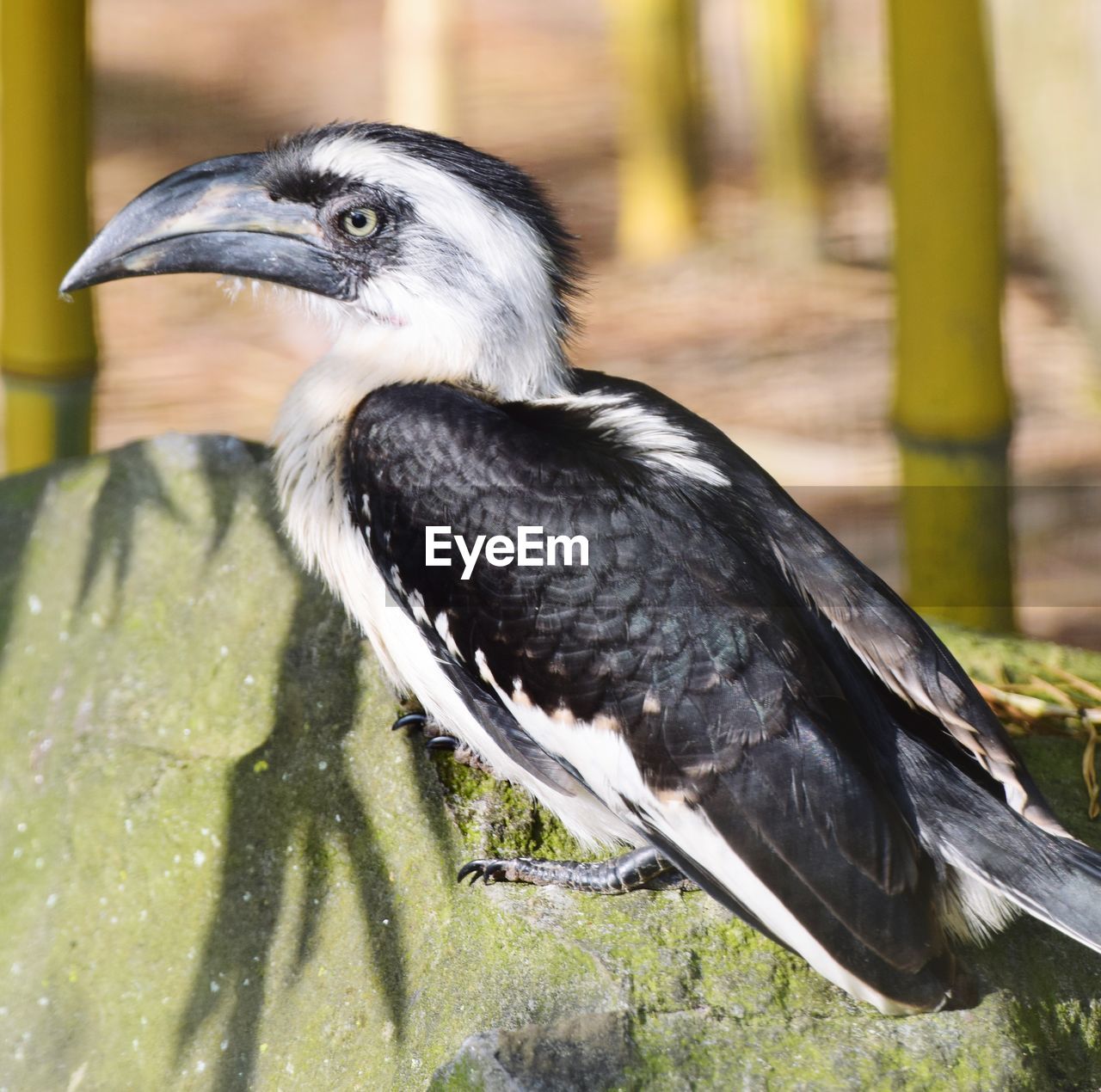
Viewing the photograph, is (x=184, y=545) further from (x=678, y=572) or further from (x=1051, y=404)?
(x=1051, y=404)

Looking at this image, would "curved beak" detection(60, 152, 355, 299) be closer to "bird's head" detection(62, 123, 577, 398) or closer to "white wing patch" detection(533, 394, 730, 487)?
"bird's head" detection(62, 123, 577, 398)

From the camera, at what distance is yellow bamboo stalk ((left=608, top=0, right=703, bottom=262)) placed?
4395 mm

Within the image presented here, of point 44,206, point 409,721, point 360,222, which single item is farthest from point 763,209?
point 409,721

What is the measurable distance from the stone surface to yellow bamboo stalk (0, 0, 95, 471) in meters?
0.37

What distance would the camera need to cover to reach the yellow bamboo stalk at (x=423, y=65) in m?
4.68

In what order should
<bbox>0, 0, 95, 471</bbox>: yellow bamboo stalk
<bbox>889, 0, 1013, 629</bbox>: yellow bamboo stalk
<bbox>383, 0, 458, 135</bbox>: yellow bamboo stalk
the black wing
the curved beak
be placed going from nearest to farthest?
the black wing → the curved beak → <bbox>889, 0, 1013, 629</bbox>: yellow bamboo stalk → <bbox>0, 0, 95, 471</bbox>: yellow bamboo stalk → <bbox>383, 0, 458, 135</bbox>: yellow bamboo stalk

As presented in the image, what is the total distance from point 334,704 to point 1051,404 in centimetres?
344

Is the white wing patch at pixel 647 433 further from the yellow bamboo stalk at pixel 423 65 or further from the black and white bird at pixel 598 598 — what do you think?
the yellow bamboo stalk at pixel 423 65

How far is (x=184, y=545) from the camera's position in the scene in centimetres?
208

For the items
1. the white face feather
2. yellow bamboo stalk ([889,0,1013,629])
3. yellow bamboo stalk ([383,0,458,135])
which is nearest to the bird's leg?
the white face feather

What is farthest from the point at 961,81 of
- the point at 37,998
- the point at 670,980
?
the point at 37,998

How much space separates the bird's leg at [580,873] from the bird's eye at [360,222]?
2.53 ft

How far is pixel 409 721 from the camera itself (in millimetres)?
1828

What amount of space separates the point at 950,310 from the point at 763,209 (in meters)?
3.30
